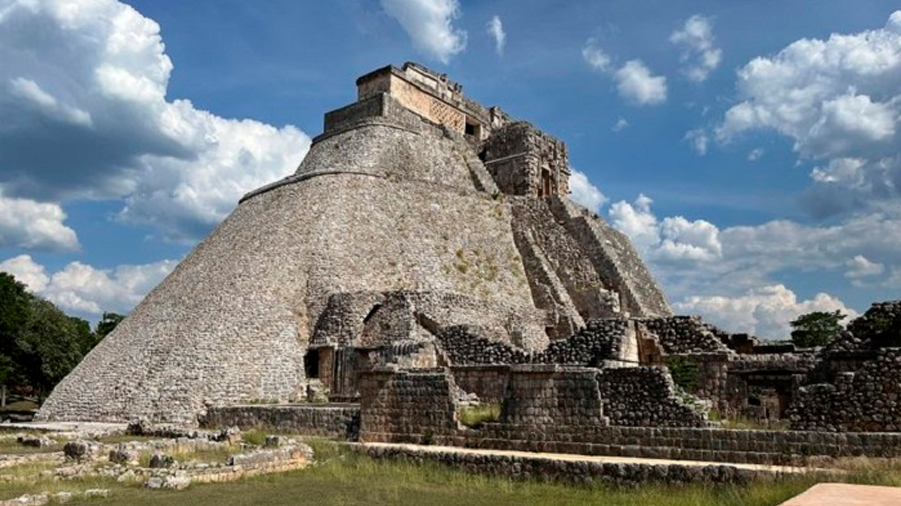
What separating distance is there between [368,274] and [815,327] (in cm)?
2709

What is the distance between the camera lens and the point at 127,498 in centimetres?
1109

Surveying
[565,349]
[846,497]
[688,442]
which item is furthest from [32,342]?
[846,497]

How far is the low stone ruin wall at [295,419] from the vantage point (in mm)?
18406

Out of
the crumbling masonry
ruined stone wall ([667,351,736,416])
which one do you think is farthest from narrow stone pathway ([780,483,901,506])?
ruined stone wall ([667,351,736,416])

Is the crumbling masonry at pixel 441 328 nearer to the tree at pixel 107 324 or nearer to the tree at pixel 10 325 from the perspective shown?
the tree at pixel 10 325

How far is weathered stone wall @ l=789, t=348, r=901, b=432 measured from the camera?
1196 centimetres

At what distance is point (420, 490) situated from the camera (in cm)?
1186

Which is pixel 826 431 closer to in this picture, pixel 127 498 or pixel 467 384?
pixel 467 384

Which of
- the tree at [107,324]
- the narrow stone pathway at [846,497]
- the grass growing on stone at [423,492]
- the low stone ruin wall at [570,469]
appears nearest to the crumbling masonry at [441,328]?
the low stone ruin wall at [570,469]

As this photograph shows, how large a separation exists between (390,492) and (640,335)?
994 centimetres

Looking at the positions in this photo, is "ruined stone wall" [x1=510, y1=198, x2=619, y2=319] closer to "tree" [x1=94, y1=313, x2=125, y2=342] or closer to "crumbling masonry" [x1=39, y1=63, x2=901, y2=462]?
"crumbling masonry" [x1=39, y1=63, x2=901, y2=462]

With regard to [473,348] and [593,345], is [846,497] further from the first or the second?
[473,348]

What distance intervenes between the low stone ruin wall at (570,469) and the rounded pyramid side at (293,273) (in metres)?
11.3

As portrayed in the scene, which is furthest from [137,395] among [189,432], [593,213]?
[593,213]
